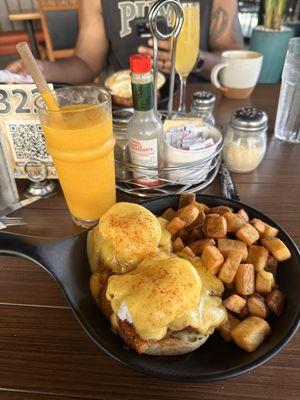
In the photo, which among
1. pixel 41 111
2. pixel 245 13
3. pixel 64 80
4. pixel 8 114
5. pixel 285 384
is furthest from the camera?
pixel 245 13

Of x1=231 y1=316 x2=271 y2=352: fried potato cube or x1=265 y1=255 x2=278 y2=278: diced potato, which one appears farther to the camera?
x1=265 y1=255 x2=278 y2=278: diced potato

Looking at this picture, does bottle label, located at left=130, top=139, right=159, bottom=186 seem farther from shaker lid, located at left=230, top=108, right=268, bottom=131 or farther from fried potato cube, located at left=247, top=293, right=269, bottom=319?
fried potato cube, located at left=247, top=293, right=269, bottom=319

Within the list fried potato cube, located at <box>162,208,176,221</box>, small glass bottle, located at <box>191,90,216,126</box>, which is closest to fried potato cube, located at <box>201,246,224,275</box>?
fried potato cube, located at <box>162,208,176,221</box>

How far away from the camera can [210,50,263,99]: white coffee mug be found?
119cm

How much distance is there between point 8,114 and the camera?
29.9 inches

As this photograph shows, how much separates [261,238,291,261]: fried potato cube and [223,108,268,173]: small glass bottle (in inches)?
13.4

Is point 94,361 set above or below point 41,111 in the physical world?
below

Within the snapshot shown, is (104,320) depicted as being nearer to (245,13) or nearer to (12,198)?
(12,198)

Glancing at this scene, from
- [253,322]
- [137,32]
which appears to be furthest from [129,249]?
[137,32]

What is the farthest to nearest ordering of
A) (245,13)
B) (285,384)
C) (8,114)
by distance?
(245,13)
(8,114)
(285,384)

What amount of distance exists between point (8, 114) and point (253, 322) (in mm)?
669

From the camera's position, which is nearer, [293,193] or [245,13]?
[293,193]

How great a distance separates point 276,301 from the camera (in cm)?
51

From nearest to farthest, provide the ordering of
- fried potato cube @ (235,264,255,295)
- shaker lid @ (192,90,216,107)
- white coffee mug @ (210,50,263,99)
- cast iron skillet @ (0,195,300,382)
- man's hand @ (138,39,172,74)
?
cast iron skillet @ (0,195,300,382), fried potato cube @ (235,264,255,295), shaker lid @ (192,90,216,107), white coffee mug @ (210,50,263,99), man's hand @ (138,39,172,74)
